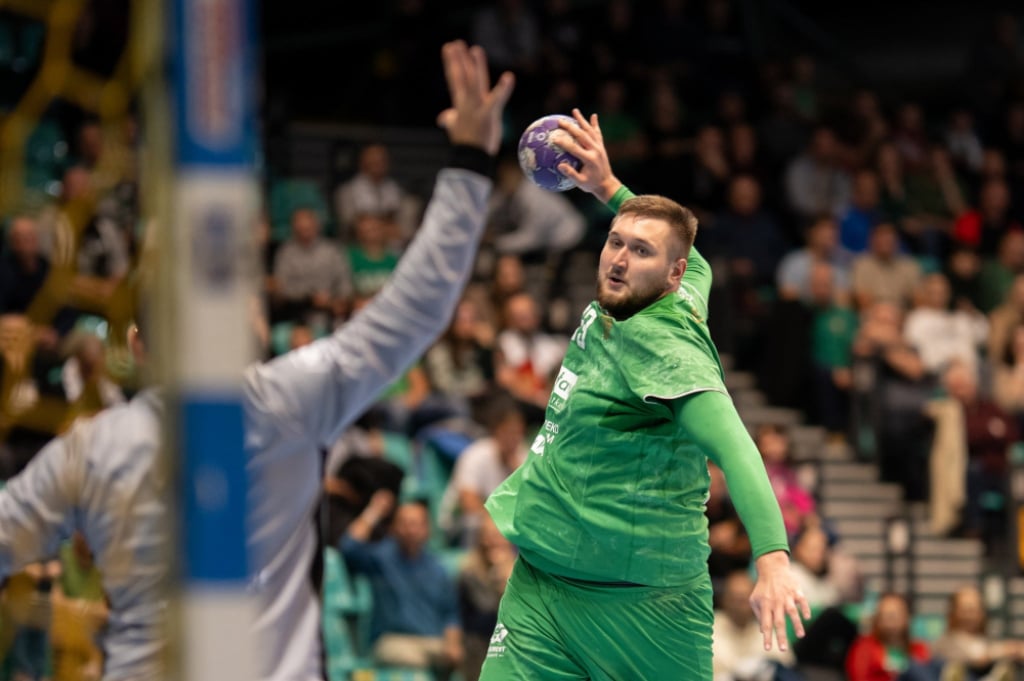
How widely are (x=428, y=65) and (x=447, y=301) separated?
37.7 feet

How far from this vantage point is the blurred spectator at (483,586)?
9.91 meters

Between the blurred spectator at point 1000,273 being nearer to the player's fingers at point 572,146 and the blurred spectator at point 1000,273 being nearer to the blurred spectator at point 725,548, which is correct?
the blurred spectator at point 725,548

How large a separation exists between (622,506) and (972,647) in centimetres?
724

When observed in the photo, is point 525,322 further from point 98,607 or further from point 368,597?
point 98,607

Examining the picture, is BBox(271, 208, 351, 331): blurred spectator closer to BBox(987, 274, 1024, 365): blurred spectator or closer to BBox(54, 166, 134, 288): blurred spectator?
BBox(54, 166, 134, 288): blurred spectator

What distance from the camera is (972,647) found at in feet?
36.3

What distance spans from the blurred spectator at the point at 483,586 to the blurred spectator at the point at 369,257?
3.46 meters

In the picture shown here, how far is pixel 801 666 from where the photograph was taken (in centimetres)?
1040

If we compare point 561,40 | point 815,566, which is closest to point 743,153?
point 561,40

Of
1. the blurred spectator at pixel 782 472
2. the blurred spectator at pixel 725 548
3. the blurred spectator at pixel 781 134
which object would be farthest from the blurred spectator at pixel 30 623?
the blurred spectator at pixel 781 134

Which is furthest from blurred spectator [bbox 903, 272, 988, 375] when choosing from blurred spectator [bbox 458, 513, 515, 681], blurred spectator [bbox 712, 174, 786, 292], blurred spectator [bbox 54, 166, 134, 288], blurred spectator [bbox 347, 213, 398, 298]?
blurred spectator [bbox 54, 166, 134, 288]

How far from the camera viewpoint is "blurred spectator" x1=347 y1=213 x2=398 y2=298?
13008 mm

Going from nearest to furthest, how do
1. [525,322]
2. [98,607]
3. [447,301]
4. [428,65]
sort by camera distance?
[447,301], [98,607], [525,322], [428,65]

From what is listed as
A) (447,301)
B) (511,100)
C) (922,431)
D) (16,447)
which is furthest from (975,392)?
(447,301)
